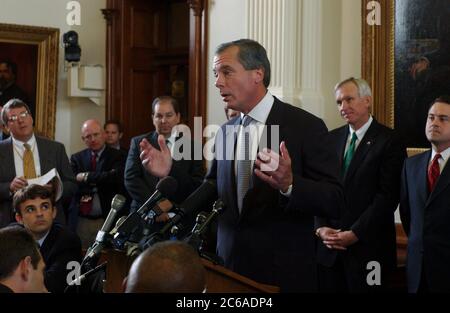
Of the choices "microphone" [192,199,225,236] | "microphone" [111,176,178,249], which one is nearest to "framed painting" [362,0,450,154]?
"microphone" [192,199,225,236]

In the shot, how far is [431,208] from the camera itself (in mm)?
4695

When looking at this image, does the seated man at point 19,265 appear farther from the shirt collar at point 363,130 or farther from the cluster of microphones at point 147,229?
the shirt collar at point 363,130

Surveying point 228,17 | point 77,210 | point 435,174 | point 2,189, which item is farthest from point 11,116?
point 435,174

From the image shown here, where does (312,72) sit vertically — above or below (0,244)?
above

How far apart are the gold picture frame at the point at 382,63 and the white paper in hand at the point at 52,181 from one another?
245 centimetres

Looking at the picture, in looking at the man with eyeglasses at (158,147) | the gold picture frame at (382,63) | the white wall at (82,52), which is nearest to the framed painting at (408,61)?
the gold picture frame at (382,63)

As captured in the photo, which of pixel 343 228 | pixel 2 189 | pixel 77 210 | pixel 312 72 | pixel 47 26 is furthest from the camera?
pixel 47 26

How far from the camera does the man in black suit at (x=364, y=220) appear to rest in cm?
509

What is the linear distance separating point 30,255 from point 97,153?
14.6 ft

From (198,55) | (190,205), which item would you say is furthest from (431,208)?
(198,55)

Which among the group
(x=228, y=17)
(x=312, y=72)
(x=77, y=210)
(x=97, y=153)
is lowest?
(x=77, y=210)

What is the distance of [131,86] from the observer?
944cm
